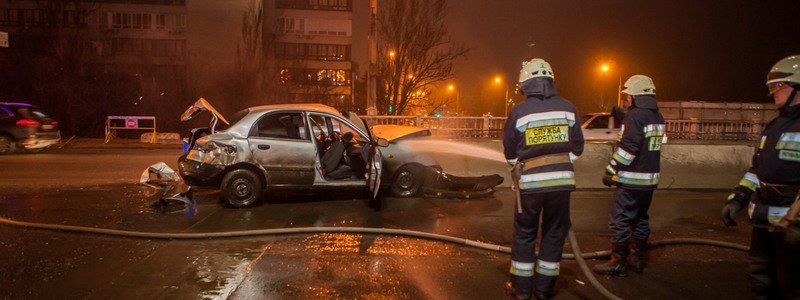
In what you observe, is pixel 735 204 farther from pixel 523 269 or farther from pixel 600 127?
pixel 600 127

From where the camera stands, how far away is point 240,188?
7.83 m

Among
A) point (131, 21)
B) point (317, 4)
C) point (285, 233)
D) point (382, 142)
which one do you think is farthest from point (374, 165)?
point (131, 21)

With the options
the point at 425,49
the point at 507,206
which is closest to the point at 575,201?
the point at 507,206

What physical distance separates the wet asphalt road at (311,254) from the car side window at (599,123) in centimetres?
871

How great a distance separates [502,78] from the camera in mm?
47438

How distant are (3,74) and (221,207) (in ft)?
82.5

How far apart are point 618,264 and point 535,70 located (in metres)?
2.08

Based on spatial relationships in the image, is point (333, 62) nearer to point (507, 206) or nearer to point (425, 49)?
point (425, 49)

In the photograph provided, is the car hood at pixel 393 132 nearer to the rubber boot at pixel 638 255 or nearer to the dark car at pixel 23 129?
the rubber boot at pixel 638 255

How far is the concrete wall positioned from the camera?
1038cm

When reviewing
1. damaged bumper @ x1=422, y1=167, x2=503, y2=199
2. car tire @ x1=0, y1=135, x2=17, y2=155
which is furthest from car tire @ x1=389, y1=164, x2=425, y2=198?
car tire @ x1=0, y1=135, x2=17, y2=155

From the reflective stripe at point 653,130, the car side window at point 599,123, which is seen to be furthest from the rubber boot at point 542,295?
the car side window at point 599,123

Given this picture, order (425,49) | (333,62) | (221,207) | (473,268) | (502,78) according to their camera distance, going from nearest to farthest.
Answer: (473,268) < (221,207) < (425,49) < (502,78) < (333,62)

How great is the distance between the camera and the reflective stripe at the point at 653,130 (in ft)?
15.9
